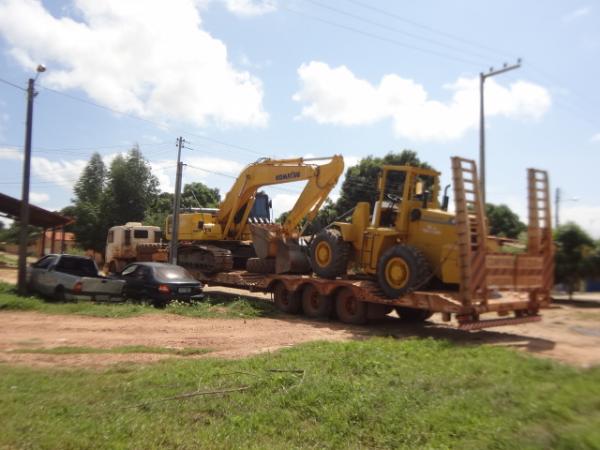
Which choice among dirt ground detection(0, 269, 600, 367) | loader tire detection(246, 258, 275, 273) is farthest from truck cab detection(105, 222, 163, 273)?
dirt ground detection(0, 269, 600, 367)

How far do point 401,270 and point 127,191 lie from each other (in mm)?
39288

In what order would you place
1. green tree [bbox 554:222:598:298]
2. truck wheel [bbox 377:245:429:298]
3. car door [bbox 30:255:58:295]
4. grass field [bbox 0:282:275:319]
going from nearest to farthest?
truck wheel [bbox 377:245:429:298] < grass field [bbox 0:282:275:319] < car door [bbox 30:255:58:295] < green tree [bbox 554:222:598:298]

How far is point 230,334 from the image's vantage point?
11570 millimetres

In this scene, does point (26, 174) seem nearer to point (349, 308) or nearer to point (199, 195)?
point (349, 308)

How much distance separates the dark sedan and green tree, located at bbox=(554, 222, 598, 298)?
540 inches

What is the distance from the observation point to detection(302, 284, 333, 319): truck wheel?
48.7 feet

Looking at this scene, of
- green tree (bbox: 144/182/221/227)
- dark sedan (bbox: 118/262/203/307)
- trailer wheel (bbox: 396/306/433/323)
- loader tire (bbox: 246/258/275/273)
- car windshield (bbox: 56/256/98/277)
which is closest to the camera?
trailer wheel (bbox: 396/306/433/323)

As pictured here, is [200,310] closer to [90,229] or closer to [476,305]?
[476,305]

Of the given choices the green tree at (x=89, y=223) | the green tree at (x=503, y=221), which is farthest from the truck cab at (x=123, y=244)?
the green tree at (x=503, y=221)

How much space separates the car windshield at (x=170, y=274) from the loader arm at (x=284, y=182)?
361cm

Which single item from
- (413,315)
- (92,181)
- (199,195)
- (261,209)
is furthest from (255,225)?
(199,195)

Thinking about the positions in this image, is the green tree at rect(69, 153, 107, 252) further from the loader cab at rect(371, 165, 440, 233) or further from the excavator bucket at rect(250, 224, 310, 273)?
the loader cab at rect(371, 165, 440, 233)

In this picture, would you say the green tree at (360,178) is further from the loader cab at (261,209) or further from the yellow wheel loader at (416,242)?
the yellow wheel loader at (416,242)

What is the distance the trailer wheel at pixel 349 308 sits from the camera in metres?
13.6
